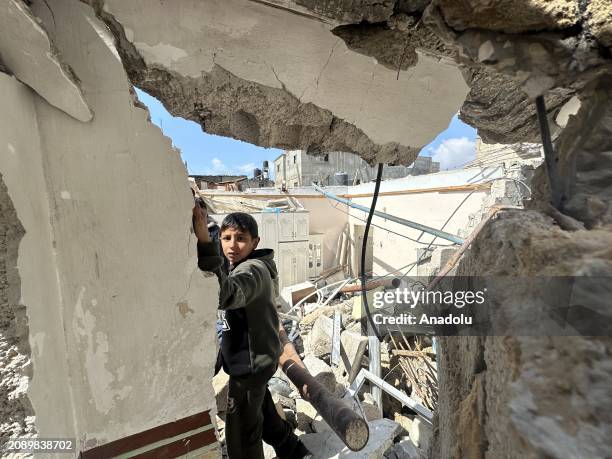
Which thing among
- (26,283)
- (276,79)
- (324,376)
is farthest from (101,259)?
(324,376)

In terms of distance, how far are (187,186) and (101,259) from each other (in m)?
0.43

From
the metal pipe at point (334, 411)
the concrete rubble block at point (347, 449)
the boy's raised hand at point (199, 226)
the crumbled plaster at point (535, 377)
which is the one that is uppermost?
the boy's raised hand at point (199, 226)

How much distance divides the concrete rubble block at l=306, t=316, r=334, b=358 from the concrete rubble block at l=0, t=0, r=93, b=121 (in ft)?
14.2

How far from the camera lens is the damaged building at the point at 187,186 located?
1.74ft

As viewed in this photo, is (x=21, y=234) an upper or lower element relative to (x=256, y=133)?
lower

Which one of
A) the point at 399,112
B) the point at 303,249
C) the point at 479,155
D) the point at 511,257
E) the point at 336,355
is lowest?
the point at 336,355

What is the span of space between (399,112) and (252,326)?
64.0 inches

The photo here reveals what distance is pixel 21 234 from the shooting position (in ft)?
2.68

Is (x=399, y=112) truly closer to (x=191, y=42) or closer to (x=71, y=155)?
(x=191, y=42)

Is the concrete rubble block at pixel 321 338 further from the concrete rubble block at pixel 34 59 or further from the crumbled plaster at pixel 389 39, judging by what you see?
the concrete rubble block at pixel 34 59

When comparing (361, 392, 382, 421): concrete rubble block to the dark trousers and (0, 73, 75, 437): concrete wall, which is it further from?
(0, 73, 75, 437): concrete wall

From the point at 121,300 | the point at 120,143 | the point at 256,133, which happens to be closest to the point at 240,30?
the point at 256,133

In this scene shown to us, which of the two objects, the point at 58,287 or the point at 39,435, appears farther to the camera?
the point at 58,287


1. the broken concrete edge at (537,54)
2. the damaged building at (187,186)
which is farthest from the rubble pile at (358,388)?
the broken concrete edge at (537,54)
